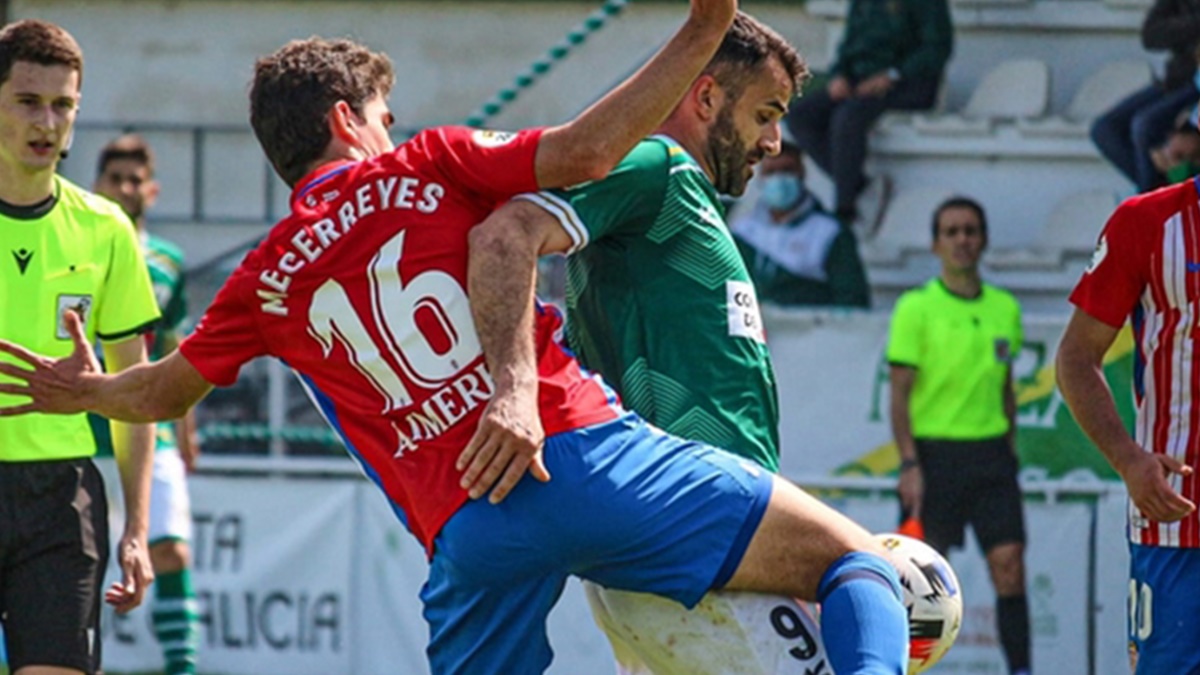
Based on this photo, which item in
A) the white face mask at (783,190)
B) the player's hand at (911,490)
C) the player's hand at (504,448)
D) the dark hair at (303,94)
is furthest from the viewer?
the white face mask at (783,190)

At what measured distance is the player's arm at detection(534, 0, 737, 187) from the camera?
158 inches

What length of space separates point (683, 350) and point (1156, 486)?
148 cm

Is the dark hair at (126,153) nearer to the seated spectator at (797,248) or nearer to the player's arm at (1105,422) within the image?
the seated spectator at (797,248)

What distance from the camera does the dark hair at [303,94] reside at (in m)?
4.29

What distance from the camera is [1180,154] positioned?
34.3ft

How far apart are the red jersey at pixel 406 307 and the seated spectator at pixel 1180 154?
673cm

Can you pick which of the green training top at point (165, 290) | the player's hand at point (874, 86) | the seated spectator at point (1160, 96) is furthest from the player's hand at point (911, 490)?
the green training top at point (165, 290)

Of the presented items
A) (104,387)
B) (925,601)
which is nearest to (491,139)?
(104,387)

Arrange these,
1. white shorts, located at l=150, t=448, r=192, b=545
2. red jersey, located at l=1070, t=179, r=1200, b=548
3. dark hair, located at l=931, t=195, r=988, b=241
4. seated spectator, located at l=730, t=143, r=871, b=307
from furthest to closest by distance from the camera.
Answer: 1. seated spectator, located at l=730, t=143, r=871, b=307
2. dark hair, located at l=931, t=195, r=988, b=241
3. white shorts, located at l=150, t=448, r=192, b=545
4. red jersey, located at l=1070, t=179, r=1200, b=548

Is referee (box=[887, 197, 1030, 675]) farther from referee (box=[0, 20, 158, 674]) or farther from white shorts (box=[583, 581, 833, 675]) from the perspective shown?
white shorts (box=[583, 581, 833, 675])

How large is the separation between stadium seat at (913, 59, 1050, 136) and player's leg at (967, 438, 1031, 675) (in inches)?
123

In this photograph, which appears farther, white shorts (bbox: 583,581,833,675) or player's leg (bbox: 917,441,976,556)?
player's leg (bbox: 917,441,976,556)

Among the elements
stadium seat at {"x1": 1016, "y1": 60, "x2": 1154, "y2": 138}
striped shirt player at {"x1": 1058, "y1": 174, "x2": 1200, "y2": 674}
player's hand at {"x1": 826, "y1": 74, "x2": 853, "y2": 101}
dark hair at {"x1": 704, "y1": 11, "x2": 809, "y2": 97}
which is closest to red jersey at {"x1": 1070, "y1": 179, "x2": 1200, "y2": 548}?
striped shirt player at {"x1": 1058, "y1": 174, "x2": 1200, "y2": 674}

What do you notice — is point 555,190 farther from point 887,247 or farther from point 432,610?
point 887,247
